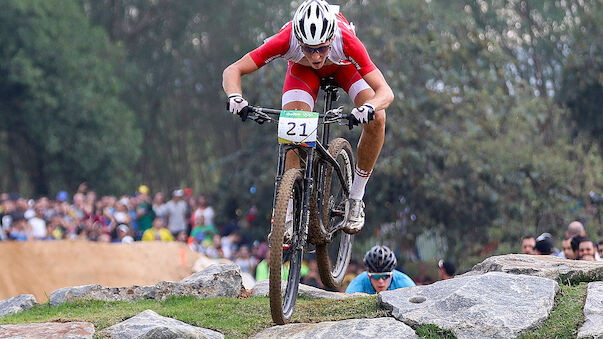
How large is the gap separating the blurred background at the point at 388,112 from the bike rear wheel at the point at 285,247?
33.6 feet

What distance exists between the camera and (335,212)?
27.5 feet

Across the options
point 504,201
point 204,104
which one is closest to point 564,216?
point 504,201

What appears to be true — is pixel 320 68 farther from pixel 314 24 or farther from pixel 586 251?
pixel 586 251

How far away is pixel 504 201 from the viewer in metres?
18.4

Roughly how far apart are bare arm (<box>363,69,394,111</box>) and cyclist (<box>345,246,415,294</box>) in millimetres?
2326

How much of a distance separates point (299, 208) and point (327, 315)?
3.36ft

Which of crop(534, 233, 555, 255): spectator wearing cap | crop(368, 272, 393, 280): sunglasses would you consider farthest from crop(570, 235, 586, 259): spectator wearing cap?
crop(368, 272, 393, 280): sunglasses

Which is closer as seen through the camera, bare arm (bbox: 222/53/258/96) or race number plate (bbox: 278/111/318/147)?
race number plate (bbox: 278/111/318/147)

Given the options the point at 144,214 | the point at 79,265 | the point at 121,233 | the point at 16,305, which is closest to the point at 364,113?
the point at 16,305

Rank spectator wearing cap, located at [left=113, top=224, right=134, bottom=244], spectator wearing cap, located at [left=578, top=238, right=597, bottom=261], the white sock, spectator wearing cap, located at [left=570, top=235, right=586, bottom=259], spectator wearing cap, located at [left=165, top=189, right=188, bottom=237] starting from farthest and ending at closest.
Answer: spectator wearing cap, located at [left=165, top=189, right=188, bottom=237] < spectator wearing cap, located at [left=113, top=224, right=134, bottom=244] < spectator wearing cap, located at [left=570, top=235, right=586, bottom=259] < spectator wearing cap, located at [left=578, top=238, right=597, bottom=261] < the white sock

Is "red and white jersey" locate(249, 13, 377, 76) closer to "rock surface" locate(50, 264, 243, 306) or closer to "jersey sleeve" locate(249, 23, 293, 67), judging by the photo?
"jersey sleeve" locate(249, 23, 293, 67)

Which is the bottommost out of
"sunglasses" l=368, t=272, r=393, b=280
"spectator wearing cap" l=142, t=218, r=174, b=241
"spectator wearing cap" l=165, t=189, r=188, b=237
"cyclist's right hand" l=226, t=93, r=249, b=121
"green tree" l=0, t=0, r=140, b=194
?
"sunglasses" l=368, t=272, r=393, b=280

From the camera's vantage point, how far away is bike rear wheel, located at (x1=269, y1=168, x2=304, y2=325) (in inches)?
260

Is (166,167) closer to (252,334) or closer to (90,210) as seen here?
(90,210)
